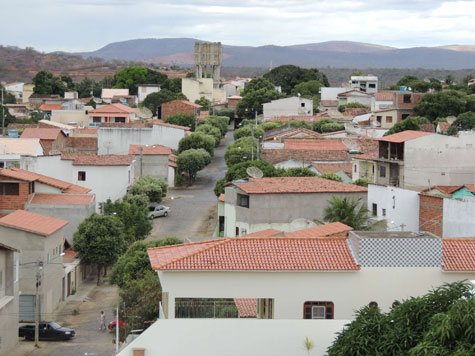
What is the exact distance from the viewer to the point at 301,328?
2188 cm

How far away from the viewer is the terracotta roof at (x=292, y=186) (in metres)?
40.8

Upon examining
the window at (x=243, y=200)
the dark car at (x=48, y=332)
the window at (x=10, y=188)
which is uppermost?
the window at (x=243, y=200)

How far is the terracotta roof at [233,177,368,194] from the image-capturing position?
134 ft

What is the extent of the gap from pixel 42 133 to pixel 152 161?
34.7 ft

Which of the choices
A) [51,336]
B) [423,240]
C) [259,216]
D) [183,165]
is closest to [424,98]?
[183,165]

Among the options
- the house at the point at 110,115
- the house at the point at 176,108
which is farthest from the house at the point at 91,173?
the house at the point at 176,108

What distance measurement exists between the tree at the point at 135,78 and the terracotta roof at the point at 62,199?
8595 cm

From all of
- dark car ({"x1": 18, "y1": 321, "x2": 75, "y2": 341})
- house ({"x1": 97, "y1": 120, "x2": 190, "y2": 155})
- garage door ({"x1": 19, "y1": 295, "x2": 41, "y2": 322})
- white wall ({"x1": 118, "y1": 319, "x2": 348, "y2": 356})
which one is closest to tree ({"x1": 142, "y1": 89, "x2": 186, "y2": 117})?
house ({"x1": 97, "y1": 120, "x2": 190, "y2": 155})

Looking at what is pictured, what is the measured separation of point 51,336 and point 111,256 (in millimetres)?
9442

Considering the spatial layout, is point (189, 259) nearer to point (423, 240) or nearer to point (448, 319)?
point (423, 240)

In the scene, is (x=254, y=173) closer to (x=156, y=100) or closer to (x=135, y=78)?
(x=156, y=100)

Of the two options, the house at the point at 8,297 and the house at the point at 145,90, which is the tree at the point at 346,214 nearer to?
the house at the point at 8,297

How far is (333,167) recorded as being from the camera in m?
57.7

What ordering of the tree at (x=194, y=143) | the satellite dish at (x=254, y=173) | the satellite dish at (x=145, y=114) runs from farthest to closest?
the satellite dish at (x=145, y=114)
the tree at (x=194, y=143)
the satellite dish at (x=254, y=173)
